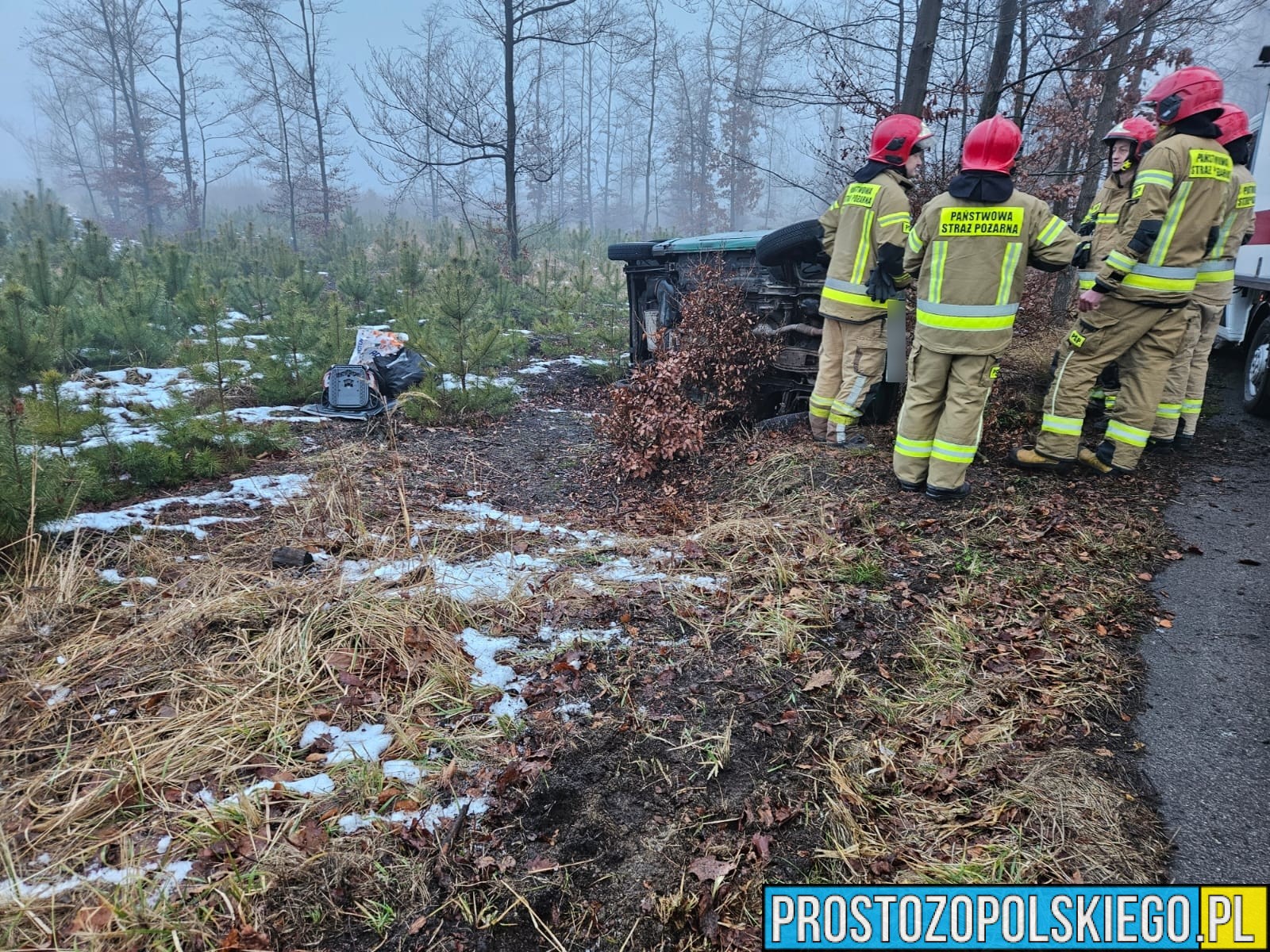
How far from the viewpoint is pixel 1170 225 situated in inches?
167

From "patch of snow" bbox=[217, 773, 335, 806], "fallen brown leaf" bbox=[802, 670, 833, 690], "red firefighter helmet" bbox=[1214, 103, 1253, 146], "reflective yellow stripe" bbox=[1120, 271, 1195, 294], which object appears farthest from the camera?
"red firefighter helmet" bbox=[1214, 103, 1253, 146]

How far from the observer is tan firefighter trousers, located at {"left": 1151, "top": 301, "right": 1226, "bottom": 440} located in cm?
516

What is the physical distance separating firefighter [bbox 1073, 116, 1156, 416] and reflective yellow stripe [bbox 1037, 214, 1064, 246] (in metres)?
0.70

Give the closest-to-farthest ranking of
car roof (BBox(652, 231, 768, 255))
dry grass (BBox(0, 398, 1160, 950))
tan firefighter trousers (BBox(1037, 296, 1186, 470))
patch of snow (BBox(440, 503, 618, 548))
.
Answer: dry grass (BBox(0, 398, 1160, 950))
patch of snow (BBox(440, 503, 618, 548))
tan firefighter trousers (BBox(1037, 296, 1186, 470))
car roof (BBox(652, 231, 768, 255))

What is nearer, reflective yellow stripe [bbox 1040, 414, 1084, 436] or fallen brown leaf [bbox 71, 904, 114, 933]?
fallen brown leaf [bbox 71, 904, 114, 933]

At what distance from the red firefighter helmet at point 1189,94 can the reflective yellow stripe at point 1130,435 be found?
1.95 m

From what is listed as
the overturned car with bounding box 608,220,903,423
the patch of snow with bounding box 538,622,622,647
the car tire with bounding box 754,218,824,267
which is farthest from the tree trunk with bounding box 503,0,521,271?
the patch of snow with bounding box 538,622,622,647

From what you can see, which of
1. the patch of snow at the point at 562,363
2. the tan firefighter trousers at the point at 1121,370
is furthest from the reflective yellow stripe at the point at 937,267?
the patch of snow at the point at 562,363

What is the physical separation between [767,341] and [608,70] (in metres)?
39.7

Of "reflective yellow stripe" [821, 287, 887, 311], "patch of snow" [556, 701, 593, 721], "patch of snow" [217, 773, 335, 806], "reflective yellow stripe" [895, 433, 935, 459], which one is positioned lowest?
"patch of snow" [217, 773, 335, 806]

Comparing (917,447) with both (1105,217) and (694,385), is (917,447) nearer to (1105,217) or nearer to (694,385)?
(694,385)

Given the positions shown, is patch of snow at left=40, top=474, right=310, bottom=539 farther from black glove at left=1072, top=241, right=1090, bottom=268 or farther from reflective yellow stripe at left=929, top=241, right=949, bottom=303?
black glove at left=1072, top=241, right=1090, bottom=268

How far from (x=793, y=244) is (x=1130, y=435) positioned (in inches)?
113

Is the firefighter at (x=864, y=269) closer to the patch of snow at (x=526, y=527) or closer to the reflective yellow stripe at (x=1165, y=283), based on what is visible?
the reflective yellow stripe at (x=1165, y=283)
